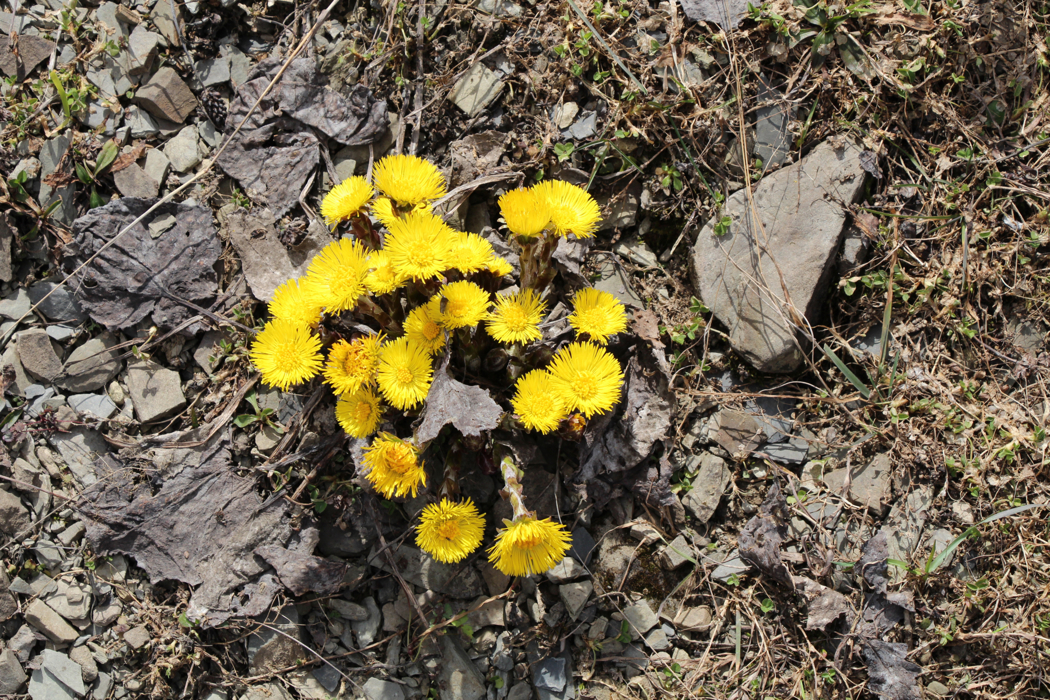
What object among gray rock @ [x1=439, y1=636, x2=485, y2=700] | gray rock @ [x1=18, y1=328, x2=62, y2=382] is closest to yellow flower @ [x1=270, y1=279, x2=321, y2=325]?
gray rock @ [x1=18, y1=328, x2=62, y2=382]

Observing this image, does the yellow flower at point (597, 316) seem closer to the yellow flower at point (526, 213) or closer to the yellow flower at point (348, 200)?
the yellow flower at point (526, 213)

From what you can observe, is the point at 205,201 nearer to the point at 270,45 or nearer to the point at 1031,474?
the point at 270,45

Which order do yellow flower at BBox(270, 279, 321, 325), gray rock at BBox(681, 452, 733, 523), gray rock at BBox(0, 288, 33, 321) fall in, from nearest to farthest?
yellow flower at BBox(270, 279, 321, 325), gray rock at BBox(681, 452, 733, 523), gray rock at BBox(0, 288, 33, 321)

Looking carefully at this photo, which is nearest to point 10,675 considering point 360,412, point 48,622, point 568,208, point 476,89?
point 48,622

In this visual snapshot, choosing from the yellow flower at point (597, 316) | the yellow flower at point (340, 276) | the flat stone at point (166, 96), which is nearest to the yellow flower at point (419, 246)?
the yellow flower at point (340, 276)

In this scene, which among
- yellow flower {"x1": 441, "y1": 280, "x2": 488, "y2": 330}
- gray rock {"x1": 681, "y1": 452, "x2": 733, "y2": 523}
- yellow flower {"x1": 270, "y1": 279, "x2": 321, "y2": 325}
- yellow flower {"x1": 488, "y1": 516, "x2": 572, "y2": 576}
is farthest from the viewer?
gray rock {"x1": 681, "y1": 452, "x2": 733, "y2": 523}

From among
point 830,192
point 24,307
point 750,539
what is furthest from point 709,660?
point 24,307

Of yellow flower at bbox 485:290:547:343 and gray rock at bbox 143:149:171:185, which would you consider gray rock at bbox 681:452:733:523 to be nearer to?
yellow flower at bbox 485:290:547:343
